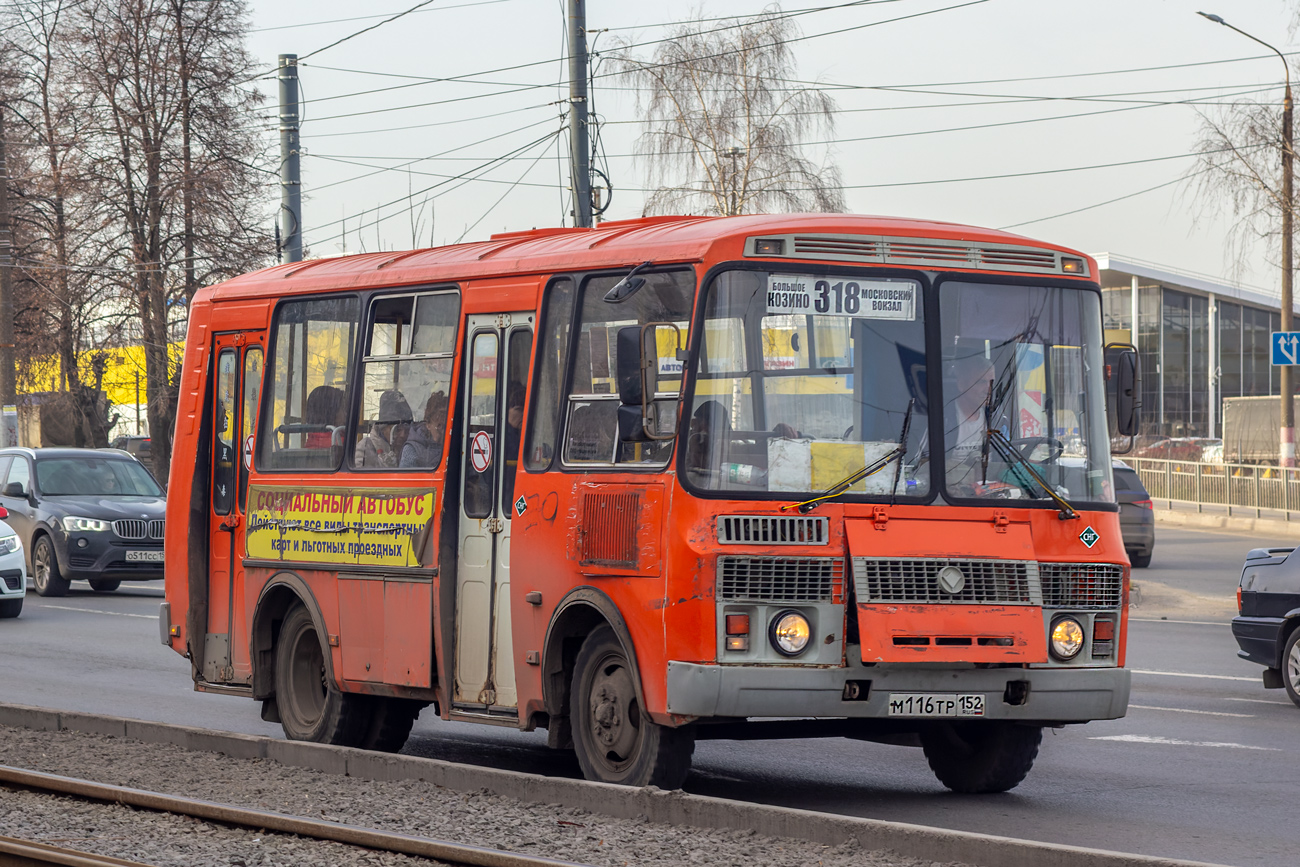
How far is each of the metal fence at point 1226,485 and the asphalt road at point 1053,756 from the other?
2100 centimetres

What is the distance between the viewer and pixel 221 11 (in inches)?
1684

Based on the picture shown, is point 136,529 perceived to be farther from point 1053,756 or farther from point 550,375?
point 550,375

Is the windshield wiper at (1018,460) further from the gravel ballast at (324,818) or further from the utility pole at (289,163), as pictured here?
the utility pole at (289,163)

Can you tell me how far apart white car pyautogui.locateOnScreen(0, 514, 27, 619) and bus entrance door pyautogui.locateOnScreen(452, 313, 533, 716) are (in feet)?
39.0

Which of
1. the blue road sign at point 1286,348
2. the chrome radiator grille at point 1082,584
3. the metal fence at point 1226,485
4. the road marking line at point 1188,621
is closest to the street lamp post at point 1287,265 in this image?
the metal fence at point 1226,485

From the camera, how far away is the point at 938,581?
8.30 metres

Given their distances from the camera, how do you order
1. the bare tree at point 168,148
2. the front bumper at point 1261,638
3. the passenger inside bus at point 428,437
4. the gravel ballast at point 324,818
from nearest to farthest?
1. the gravel ballast at point 324,818
2. the passenger inside bus at point 428,437
3. the front bumper at point 1261,638
4. the bare tree at point 168,148

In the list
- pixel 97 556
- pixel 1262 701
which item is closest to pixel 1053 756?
pixel 1262 701

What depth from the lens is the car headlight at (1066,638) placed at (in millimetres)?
8602

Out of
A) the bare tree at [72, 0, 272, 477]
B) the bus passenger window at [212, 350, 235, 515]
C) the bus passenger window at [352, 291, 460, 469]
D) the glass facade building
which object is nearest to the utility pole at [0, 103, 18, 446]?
the bare tree at [72, 0, 272, 477]

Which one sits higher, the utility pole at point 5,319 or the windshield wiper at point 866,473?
the utility pole at point 5,319

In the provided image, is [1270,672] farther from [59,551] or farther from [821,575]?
[59,551]

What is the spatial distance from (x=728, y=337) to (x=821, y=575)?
1.13 meters

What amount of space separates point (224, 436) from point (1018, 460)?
5.54m
